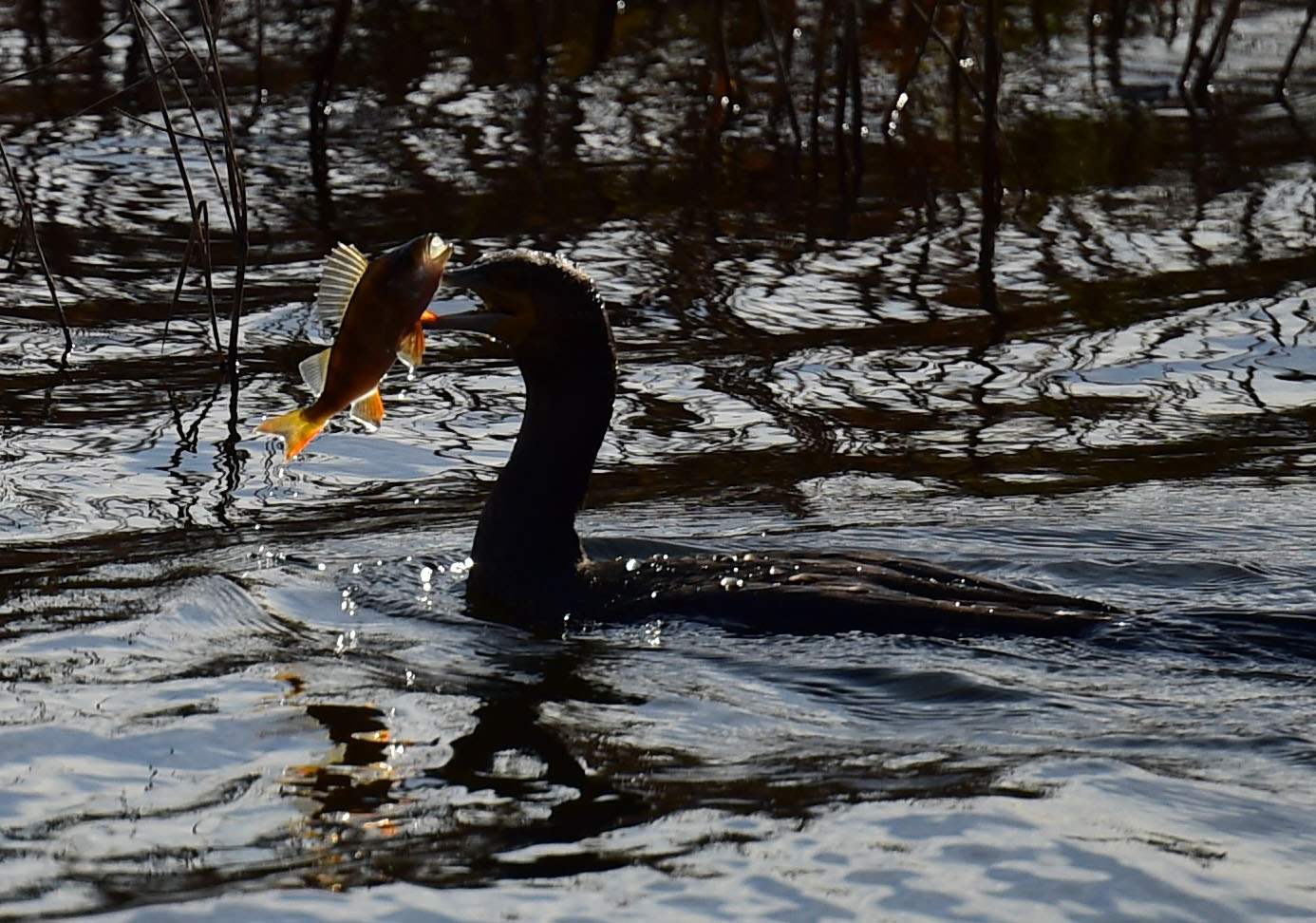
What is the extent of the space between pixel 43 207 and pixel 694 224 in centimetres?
361

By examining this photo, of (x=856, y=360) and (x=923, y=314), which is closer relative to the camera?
(x=856, y=360)

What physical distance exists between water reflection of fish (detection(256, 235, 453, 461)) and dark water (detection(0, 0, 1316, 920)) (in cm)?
64

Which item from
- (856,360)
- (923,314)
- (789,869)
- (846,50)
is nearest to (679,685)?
(789,869)

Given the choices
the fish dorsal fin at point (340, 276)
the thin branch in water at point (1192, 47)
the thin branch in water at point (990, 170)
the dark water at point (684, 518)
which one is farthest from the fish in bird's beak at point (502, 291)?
the thin branch in water at point (1192, 47)

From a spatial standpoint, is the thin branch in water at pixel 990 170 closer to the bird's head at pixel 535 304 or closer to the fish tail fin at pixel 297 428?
the bird's head at pixel 535 304

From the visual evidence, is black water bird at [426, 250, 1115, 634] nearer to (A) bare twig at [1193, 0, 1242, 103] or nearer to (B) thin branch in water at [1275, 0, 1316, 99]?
(A) bare twig at [1193, 0, 1242, 103]

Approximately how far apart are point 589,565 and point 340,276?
1.18 metres

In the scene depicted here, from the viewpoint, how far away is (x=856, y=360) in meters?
9.20

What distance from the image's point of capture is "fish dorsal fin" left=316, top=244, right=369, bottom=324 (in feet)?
19.9

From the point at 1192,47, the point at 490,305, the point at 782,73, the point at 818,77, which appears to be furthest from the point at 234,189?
the point at 1192,47

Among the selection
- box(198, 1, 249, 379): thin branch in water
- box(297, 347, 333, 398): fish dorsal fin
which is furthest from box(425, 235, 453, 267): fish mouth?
box(198, 1, 249, 379): thin branch in water

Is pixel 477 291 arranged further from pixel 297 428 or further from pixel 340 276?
pixel 297 428

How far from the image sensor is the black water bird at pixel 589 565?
598cm

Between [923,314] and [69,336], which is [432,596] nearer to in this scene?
[69,336]
